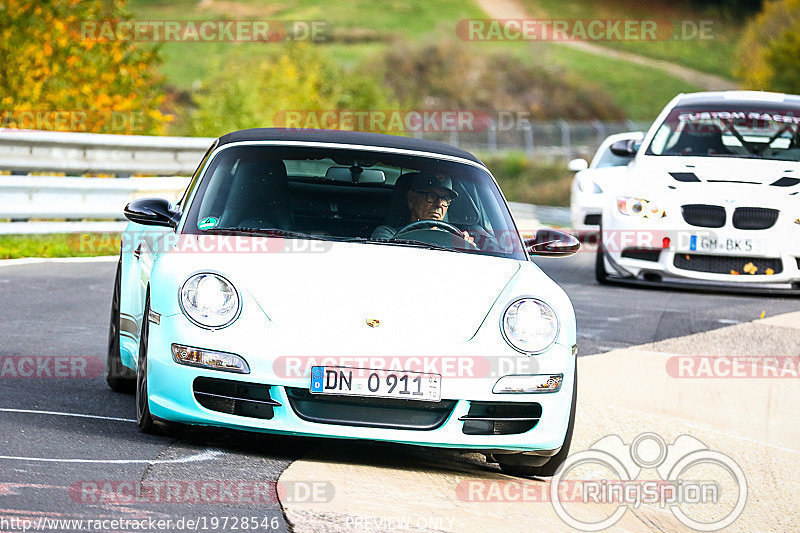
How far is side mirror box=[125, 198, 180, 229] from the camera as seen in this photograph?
6.52 meters

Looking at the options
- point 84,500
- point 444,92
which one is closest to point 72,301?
point 84,500

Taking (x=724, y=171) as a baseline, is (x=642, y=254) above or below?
below

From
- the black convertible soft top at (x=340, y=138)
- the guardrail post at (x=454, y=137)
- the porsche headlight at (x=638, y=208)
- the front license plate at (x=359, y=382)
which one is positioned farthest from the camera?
the guardrail post at (x=454, y=137)

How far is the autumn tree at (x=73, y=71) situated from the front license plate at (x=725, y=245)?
950cm

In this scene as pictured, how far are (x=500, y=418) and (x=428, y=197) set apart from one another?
1.55 m

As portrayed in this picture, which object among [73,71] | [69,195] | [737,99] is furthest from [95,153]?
[73,71]

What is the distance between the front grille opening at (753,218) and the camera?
38.6ft

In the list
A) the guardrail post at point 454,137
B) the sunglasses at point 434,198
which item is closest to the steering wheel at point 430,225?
the sunglasses at point 434,198

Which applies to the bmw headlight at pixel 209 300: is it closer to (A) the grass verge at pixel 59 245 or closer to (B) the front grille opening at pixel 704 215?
(B) the front grille opening at pixel 704 215

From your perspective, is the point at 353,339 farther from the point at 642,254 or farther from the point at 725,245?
the point at 642,254

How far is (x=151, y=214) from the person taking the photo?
6520 mm

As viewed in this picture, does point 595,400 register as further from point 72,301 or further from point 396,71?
point 396,71

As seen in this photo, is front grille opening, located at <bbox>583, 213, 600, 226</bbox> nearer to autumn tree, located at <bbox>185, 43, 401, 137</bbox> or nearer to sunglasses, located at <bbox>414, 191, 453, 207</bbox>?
sunglasses, located at <bbox>414, 191, 453, 207</bbox>

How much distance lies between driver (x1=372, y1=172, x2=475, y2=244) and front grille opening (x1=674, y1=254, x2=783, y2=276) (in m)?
5.49
